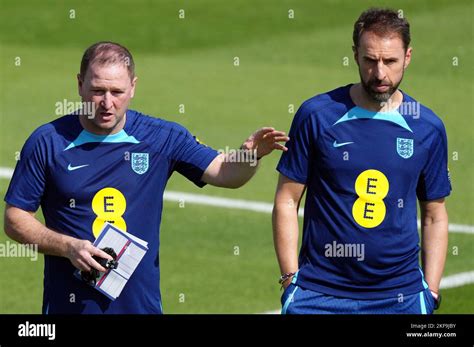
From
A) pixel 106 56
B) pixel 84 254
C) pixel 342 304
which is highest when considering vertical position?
→ pixel 106 56

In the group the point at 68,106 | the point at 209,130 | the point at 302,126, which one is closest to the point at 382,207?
the point at 302,126

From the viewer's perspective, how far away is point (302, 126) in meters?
8.37

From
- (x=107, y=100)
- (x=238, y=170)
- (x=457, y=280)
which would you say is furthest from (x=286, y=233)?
(x=457, y=280)

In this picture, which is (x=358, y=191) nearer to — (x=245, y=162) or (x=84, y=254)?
(x=245, y=162)

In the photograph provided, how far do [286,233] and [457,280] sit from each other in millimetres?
6112

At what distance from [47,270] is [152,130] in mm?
1148

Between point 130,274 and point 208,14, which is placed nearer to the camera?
Answer: point 130,274

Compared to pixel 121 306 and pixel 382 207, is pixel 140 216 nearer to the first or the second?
pixel 121 306

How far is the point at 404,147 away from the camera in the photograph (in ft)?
27.5

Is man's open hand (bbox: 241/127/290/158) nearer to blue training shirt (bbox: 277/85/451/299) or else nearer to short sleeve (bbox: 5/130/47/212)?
blue training shirt (bbox: 277/85/451/299)

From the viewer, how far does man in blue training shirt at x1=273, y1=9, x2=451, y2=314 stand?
27.1 feet

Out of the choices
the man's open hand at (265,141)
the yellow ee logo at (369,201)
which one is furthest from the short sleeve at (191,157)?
the yellow ee logo at (369,201)
